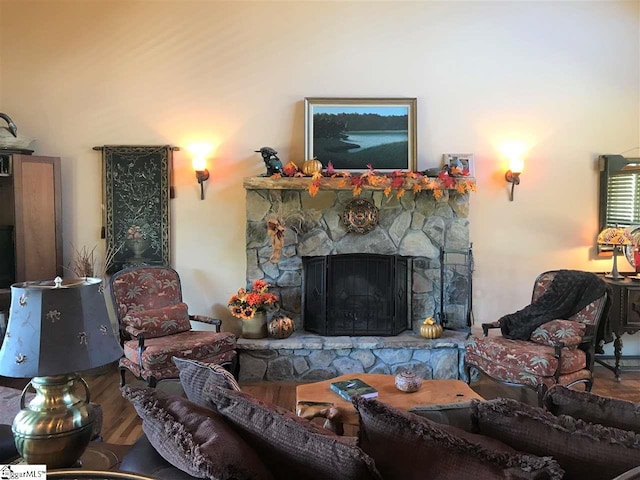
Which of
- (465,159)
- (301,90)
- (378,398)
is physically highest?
(301,90)

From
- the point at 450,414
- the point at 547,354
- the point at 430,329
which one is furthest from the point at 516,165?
the point at 450,414

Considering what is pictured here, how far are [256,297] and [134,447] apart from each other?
2.69 meters

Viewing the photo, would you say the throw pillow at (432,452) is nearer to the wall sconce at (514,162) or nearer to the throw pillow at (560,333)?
the throw pillow at (560,333)

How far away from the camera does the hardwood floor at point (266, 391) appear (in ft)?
11.5

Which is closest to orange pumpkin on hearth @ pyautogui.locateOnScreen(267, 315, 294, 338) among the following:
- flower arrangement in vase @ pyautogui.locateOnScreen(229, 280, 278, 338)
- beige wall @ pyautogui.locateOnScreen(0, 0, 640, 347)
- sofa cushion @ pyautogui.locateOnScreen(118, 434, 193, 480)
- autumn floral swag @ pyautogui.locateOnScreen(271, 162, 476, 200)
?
flower arrangement in vase @ pyautogui.locateOnScreen(229, 280, 278, 338)

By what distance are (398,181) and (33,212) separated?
3.07 metres

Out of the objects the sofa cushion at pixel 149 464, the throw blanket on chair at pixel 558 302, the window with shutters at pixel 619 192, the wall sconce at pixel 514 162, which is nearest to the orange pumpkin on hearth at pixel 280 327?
the throw blanket on chair at pixel 558 302

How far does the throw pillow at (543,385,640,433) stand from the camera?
1354 mm

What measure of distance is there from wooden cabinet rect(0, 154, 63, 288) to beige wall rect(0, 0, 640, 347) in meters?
0.25

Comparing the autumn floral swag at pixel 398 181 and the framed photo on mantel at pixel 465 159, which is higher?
the framed photo on mantel at pixel 465 159

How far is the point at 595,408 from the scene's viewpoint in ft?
4.62

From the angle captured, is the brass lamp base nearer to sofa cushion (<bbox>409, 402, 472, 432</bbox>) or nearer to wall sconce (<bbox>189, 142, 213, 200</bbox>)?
sofa cushion (<bbox>409, 402, 472, 432</bbox>)

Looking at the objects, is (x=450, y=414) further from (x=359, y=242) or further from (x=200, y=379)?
(x=359, y=242)

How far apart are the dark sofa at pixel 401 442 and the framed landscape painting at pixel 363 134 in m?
3.26
